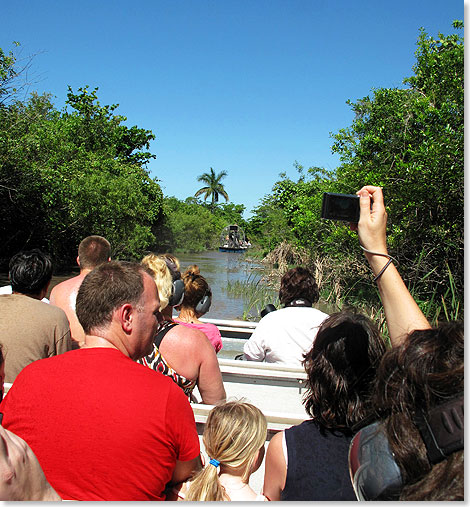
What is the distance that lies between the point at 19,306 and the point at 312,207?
13029mm

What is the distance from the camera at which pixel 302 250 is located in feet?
58.2

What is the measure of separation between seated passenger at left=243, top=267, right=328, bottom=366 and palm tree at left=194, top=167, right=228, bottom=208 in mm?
75861

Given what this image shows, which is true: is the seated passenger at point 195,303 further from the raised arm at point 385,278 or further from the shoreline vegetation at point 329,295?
the shoreline vegetation at point 329,295

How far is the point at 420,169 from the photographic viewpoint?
8.44 meters

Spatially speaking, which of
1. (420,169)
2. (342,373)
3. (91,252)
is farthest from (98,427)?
(420,169)

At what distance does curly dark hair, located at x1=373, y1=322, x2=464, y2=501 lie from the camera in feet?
2.36

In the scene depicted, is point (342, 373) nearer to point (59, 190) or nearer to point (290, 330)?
point (290, 330)

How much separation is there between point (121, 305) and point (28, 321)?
120 cm

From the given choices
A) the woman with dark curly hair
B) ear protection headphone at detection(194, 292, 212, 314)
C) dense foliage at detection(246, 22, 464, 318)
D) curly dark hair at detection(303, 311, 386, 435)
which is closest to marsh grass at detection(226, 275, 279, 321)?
dense foliage at detection(246, 22, 464, 318)

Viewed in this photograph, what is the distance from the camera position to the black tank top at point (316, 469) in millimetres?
1490

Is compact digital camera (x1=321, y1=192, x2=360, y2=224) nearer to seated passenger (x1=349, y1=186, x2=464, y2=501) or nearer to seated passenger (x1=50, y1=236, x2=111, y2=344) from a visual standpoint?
seated passenger (x1=349, y1=186, x2=464, y2=501)

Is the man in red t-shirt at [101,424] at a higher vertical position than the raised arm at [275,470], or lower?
higher

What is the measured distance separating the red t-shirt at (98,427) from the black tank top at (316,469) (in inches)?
15.5

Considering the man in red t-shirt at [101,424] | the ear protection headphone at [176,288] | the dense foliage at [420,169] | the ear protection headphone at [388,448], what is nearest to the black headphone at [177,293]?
the ear protection headphone at [176,288]
